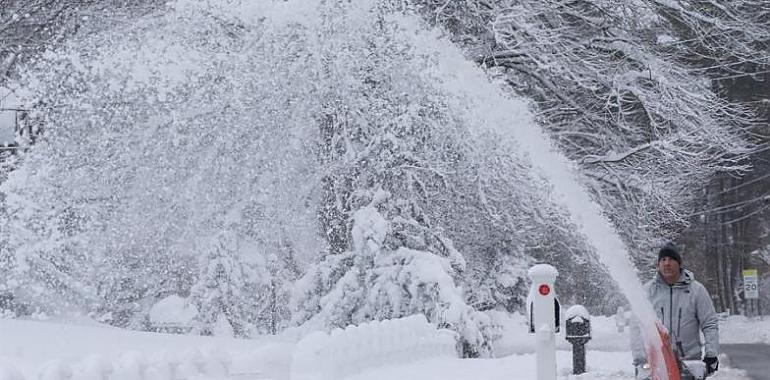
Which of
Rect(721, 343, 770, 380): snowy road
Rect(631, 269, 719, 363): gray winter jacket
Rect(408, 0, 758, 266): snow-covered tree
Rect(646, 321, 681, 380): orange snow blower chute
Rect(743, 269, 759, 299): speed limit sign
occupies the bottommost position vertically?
Rect(721, 343, 770, 380): snowy road

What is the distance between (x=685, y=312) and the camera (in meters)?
6.96

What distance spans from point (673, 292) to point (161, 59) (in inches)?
456

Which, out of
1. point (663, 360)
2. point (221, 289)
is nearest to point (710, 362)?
point (663, 360)

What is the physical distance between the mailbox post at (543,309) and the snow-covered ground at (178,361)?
1.82 m

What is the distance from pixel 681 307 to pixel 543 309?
64.9 inches

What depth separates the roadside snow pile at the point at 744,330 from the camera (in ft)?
105

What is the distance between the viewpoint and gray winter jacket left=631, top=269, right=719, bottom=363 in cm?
695

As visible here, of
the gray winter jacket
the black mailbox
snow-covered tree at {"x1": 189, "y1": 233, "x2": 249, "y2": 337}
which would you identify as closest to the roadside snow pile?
snow-covered tree at {"x1": 189, "y1": 233, "x2": 249, "y2": 337}

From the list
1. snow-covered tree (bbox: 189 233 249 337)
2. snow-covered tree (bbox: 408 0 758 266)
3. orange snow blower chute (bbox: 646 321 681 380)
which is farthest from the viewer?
snow-covered tree (bbox: 189 233 249 337)

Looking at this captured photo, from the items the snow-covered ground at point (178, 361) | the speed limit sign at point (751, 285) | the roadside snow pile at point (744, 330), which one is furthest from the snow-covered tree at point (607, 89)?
the speed limit sign at point (751, 285)

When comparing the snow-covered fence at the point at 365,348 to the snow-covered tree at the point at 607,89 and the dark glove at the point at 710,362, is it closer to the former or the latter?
the dark glove at the point at 710,362

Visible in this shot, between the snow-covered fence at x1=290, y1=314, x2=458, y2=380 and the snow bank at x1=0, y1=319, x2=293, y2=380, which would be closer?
the snow bank at x1=0, y1=319, x2=293, y2=380

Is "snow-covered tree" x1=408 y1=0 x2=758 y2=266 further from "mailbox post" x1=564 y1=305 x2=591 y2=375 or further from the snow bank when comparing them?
the snow bank

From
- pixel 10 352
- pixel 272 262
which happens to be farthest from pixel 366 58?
pixel 10 352
